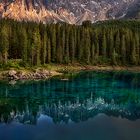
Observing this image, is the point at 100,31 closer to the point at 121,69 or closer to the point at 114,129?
the point at 121,69

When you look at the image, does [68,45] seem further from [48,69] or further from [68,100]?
[68,100]

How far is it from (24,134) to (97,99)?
3361 cm

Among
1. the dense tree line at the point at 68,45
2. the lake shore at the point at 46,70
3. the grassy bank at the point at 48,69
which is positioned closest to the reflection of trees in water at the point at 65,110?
the lake shore at the point at 46,70

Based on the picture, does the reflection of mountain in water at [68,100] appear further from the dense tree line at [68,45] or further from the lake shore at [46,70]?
the dense tree line at [68,45]

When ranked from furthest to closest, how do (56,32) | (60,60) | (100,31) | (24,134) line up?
Answer: 1. (100,31)
2. (56,32)
3. (60,60)
4. (24,134)

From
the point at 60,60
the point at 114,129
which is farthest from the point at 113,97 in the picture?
the point at 60,60

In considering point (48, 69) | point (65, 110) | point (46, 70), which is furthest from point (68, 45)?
point (65, 110)

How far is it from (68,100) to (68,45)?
3136 inches

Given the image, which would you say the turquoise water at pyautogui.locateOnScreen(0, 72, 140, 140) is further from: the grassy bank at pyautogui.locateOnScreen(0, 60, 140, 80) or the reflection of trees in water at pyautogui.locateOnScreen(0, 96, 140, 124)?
the grassy bank at pyautogui.locateOnScreen(0, 60, 140, 80)

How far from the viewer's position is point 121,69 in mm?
160375

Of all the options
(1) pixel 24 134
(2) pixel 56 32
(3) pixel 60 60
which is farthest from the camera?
(2) pixel 56 32

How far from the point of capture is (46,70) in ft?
449

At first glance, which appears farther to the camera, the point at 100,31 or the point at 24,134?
the point at 100,31

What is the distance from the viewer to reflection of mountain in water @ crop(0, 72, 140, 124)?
71.2 m
